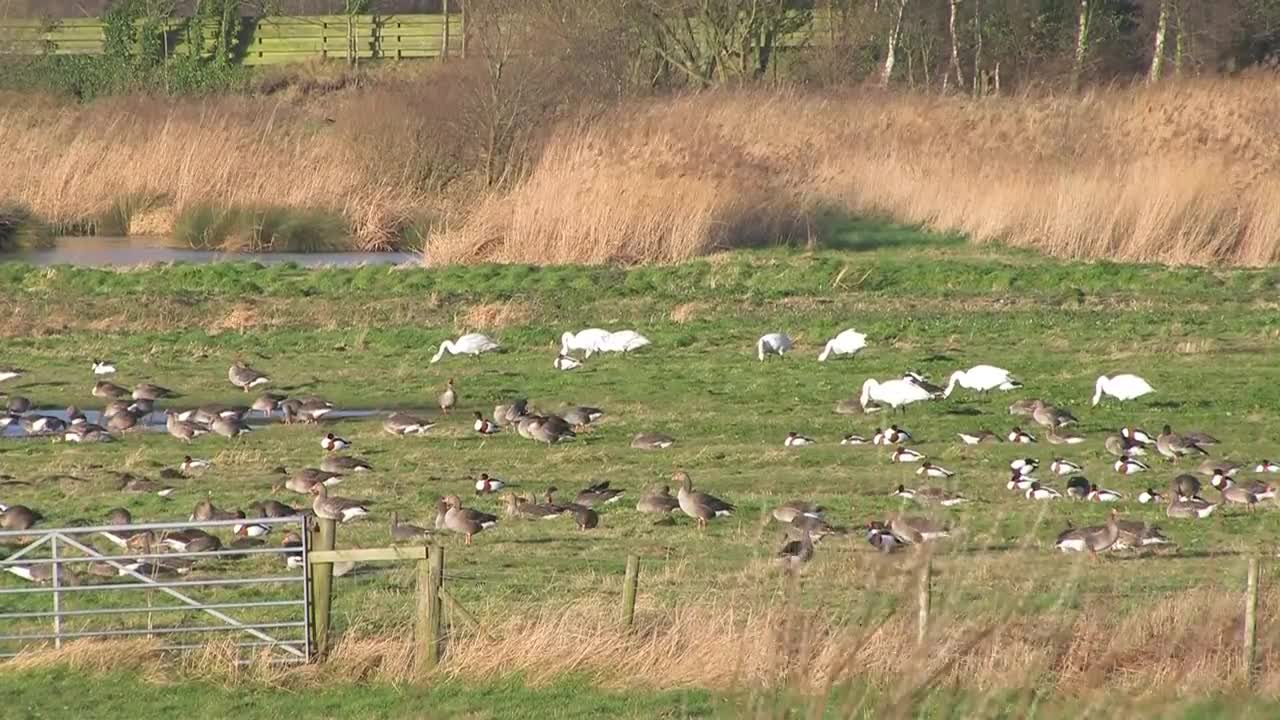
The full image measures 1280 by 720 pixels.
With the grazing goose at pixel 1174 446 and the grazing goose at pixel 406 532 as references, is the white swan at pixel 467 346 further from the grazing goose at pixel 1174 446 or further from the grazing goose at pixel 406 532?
the grazing goose at pixel 1174 446

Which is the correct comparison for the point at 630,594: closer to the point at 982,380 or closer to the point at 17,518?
the point at 17,518

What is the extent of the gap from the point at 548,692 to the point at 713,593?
1888 millimetres

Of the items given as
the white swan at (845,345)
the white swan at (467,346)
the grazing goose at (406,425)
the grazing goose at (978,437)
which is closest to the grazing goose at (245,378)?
the white swan at (467,346)

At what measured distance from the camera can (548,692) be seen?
11062 mm

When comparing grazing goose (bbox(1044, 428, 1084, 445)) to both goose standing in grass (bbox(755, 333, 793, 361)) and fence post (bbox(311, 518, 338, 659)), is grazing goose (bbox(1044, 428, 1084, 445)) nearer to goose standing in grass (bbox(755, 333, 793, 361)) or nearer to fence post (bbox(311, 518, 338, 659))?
goose standing in grass (bbox(755, 333, 793, 361))

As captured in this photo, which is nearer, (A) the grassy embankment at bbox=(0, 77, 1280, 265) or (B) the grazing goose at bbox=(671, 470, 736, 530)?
(B) the grazing goose at bbox=(671, 470, 736, 530)

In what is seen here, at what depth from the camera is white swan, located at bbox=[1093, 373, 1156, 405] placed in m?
19.8

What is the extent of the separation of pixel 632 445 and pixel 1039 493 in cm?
461

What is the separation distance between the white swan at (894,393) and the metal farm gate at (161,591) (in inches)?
262

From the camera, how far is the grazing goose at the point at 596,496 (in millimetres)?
15672

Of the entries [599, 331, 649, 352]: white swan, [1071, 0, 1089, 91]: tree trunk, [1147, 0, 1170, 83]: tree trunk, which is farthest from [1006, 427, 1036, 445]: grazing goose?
[1071, 0, 1089, 91]: tree trunk

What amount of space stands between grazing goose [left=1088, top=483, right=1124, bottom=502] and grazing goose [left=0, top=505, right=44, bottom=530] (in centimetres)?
818

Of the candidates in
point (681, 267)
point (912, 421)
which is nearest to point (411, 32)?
point (681, 267)

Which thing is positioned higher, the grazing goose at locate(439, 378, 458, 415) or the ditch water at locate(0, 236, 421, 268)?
the grazing goose at locate(439, 378, 458, 415)
